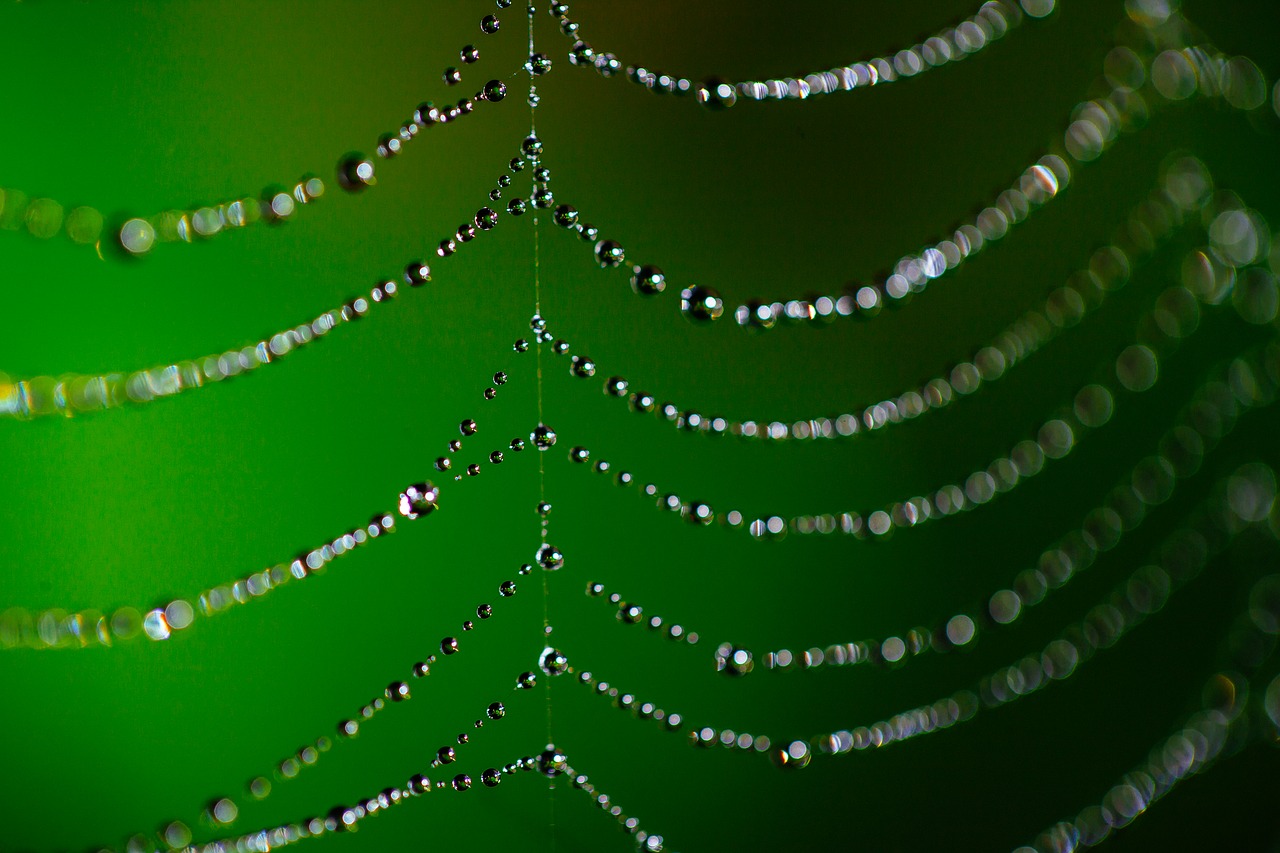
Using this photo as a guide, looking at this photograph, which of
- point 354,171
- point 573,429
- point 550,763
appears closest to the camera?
point 354,171

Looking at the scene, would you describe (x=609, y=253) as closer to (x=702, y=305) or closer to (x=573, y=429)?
(x=702, y=305)

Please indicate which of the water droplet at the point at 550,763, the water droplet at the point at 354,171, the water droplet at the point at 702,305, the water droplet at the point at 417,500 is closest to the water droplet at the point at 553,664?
the water droplet at the point at 550,763

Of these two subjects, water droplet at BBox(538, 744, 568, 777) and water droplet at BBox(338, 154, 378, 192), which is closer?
water droplet at BBox(338, 154, 378, 192)

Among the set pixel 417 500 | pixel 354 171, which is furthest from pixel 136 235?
pixel 417 500

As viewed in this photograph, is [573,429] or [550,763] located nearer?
[550,763]

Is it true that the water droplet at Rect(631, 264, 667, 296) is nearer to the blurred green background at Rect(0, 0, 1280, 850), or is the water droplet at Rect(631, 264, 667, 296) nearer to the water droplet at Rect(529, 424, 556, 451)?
the water droplet at Rect(529, 424, 556, 451)

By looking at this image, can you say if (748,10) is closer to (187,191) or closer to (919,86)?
(919,86)

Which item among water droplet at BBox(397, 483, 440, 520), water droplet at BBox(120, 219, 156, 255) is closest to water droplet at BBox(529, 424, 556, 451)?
water droplet at BBox(397, 483, 440, 520)

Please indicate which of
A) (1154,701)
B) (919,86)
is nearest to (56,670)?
(919,86)
